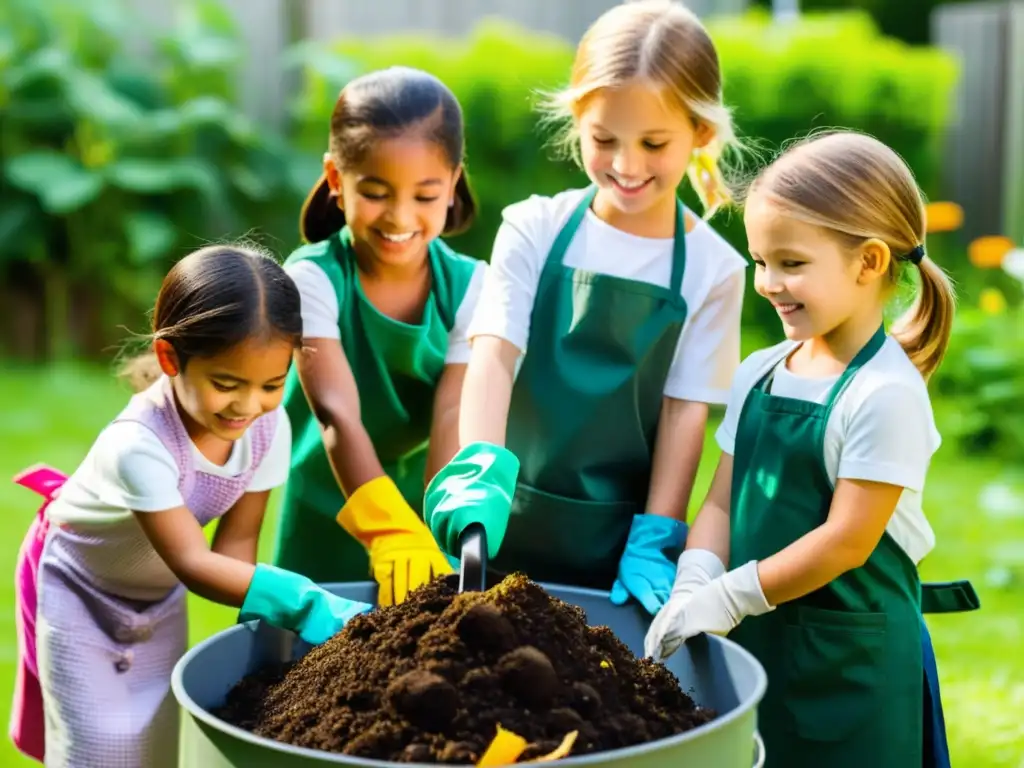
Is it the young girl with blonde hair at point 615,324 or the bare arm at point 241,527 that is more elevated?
the young girl with blonde hair at point 615,324

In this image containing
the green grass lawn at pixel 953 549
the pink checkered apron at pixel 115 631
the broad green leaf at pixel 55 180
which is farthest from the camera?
the broad green leaf at pixel 55 180

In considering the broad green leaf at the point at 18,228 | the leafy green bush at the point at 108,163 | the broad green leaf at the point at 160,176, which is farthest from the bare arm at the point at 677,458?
the broad green leaf at the point at 18,228

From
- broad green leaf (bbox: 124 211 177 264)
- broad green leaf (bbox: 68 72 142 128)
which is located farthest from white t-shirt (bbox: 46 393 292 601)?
broad green leaf (bbox: 68 72 142 128)

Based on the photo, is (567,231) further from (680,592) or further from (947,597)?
(947,597)

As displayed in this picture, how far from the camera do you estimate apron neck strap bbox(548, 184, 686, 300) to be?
2203mm

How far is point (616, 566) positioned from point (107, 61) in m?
5.42

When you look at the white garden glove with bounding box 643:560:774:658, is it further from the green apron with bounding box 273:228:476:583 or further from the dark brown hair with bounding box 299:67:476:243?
the dark brown hair with bounding box 299:67:476:243

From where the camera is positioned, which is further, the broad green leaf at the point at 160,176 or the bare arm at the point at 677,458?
the broad green leaf at the point at 160,176

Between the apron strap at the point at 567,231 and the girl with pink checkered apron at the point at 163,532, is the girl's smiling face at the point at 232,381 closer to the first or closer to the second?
the girl with pink checkered apron at the point at 163,532

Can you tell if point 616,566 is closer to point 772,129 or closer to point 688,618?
point 688,618

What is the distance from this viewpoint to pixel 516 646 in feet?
5.08

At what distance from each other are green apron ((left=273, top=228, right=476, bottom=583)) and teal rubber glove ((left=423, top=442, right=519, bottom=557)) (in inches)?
16.5

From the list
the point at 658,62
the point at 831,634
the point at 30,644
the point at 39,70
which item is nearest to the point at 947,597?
the point at 831,634

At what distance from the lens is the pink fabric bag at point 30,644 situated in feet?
7.30
